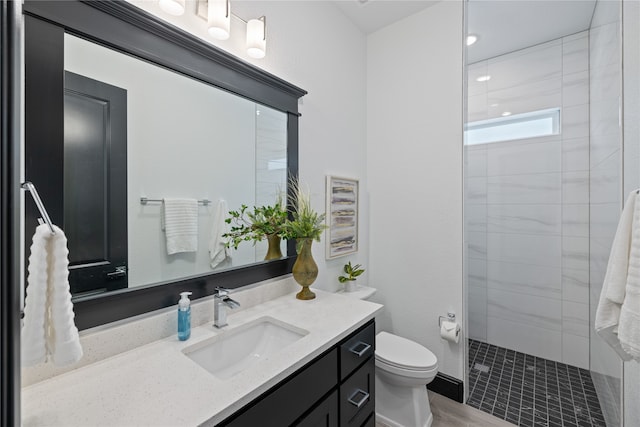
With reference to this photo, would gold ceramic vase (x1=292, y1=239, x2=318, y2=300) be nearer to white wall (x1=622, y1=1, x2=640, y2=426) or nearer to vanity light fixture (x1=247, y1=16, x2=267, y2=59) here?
vanity light fixture (x1=247, y1=16, x2=267, y2=59)

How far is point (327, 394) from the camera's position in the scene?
109 centimetres

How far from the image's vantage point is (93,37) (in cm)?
96

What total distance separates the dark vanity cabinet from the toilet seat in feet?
1.12

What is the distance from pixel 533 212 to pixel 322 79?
2139 millimetres

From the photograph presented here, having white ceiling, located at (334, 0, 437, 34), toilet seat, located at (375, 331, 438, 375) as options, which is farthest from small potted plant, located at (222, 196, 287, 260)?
white ceiling, located at (334, 0, 437, 34)

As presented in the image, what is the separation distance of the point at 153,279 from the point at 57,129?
1.88ft

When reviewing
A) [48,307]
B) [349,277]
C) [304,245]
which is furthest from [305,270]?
[48,307]

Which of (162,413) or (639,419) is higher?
(162,413)

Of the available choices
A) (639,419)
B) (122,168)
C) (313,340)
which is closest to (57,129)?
(122,168)

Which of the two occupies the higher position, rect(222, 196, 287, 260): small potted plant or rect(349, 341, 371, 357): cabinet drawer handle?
rect(222, 196, 287, 260): small potted plant

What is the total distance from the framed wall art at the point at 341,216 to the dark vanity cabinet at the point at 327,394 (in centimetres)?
76

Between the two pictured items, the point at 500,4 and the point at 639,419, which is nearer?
the point at 639,419

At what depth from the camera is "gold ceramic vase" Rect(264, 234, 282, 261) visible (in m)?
1.57

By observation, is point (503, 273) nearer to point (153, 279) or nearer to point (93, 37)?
point (153, 279)
